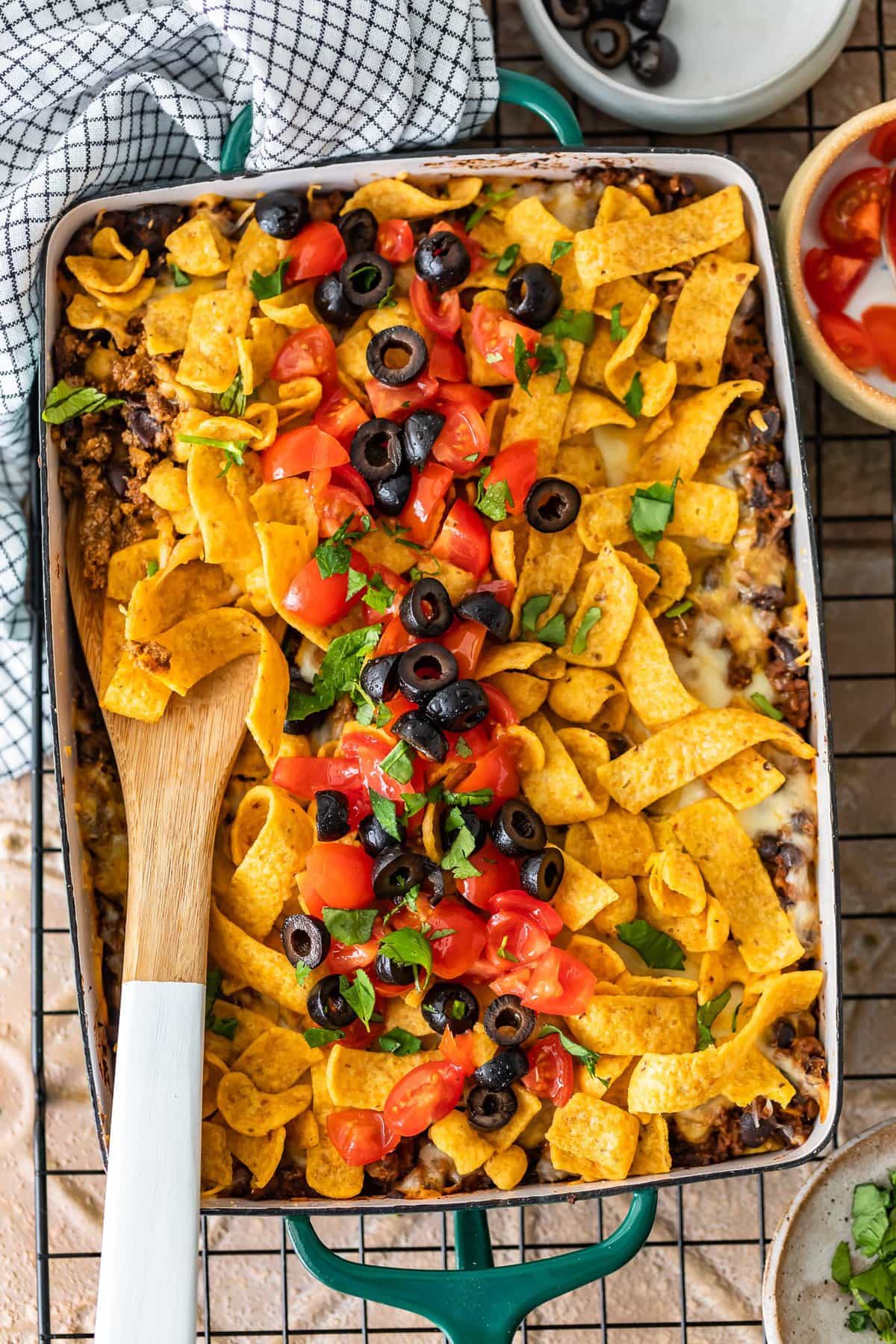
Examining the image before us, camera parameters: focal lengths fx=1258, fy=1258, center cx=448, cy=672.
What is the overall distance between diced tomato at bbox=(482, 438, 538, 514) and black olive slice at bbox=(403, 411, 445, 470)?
13 centimetres

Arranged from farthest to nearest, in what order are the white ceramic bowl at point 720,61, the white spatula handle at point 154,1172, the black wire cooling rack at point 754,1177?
the black wire cooling rack at point 754,1177 < the white ceramic bowl at point 720,61 < the white spatula handle at point 154,1172

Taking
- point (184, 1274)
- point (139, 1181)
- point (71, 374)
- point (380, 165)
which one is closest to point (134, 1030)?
point (139, 1181)

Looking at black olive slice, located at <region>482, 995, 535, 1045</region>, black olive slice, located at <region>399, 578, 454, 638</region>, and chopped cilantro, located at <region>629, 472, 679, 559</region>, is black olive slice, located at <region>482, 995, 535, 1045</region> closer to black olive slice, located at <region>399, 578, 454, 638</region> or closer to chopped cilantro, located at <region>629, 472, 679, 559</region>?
black olive slice, located at <region>399, 578, 454, 638</region>

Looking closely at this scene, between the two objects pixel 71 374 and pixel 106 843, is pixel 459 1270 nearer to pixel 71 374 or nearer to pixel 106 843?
pixel 106 843

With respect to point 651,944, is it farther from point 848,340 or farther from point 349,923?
point 848,340

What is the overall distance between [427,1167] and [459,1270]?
197mm

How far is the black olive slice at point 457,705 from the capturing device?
2.26 m

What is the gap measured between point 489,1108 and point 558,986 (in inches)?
11.0

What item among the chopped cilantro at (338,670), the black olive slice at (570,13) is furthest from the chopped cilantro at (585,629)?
the black olive slice at (570,13)

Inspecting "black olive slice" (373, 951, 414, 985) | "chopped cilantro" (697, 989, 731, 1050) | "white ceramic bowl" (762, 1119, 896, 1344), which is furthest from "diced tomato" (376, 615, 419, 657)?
"white ceramic bowl" (762, 1119, 896, 1344)

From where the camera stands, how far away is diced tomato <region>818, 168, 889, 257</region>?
2.72 meters

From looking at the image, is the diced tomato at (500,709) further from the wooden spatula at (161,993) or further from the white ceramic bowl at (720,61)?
the white ceramic bowl at (720,61)

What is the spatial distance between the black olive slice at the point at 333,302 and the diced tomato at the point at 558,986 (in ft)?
4.29

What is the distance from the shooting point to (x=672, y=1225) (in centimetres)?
316
